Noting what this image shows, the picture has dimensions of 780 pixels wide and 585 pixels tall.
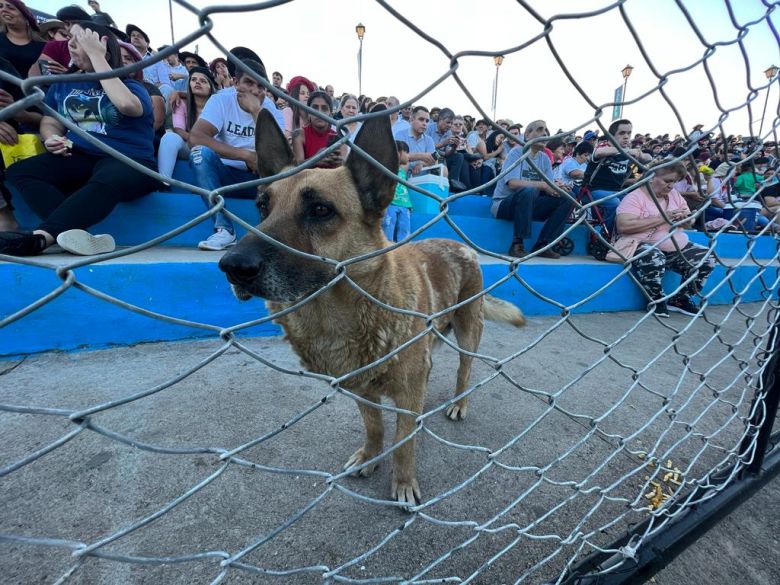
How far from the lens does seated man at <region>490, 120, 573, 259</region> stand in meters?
5.02

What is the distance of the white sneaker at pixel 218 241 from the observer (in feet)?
11.9

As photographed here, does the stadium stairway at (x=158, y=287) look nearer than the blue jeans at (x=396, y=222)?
Yes

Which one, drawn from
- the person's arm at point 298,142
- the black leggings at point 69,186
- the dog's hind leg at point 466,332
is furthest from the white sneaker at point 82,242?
the dog's hind leg at point 466,332

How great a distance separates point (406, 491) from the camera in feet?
5.57

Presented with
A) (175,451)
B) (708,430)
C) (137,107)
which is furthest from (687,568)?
(137,107)

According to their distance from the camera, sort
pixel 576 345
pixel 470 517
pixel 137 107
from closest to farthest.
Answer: pixel 470 517
pixel 137 107
pixel 576 345

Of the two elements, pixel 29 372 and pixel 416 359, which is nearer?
pixel 416 359

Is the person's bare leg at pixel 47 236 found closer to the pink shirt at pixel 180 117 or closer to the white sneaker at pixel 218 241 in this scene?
the white sneaker at pixel 218 241

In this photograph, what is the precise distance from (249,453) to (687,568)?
6.32ft

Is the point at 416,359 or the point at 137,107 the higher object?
the point at 137,107

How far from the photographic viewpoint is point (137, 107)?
268 centimetres

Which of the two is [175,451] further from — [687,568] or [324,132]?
[324,132]

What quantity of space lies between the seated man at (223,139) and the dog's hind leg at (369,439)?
268cm

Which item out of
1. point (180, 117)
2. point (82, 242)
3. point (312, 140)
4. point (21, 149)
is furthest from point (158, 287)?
point (180, 117)
